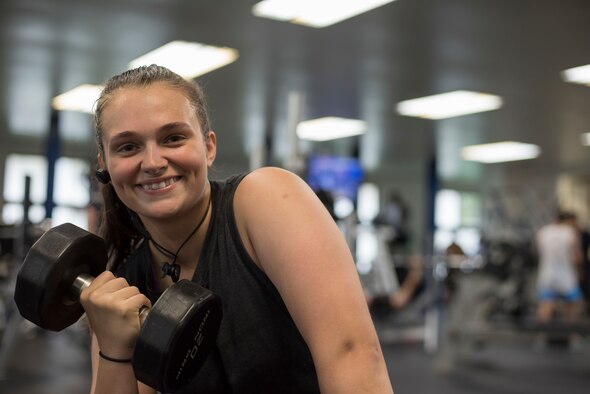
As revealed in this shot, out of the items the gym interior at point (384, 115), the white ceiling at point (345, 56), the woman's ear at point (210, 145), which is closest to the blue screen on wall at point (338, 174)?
the gym interior at point (384, 115)

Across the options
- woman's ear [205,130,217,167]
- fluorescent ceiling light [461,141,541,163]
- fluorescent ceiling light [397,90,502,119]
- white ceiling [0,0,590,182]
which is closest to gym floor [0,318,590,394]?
white ceiling [0,0,590,182]

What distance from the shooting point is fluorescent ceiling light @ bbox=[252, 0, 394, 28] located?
5000 mm

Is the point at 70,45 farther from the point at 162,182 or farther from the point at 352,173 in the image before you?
the point at 162,182

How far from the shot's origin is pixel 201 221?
1152 mm

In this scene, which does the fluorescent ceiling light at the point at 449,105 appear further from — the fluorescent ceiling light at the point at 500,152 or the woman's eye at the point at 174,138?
the woman's eye at the point at 174,138

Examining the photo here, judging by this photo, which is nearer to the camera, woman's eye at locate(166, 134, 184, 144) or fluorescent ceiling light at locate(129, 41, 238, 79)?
woman's eye at locate(166, 134, 184, 144)

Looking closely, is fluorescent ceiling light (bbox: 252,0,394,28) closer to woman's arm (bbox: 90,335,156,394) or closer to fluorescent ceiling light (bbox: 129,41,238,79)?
fluorescent ceiling light (bbox: 129,41,238,79)

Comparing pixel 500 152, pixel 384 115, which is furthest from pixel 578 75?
pixel 500 152

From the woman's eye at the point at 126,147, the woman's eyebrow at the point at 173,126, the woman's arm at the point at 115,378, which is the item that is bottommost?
the woman's arm at the point at 115,378

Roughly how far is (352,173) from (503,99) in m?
1.87

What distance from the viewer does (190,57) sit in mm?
6758

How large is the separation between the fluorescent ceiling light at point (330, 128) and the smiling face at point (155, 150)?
8577mm

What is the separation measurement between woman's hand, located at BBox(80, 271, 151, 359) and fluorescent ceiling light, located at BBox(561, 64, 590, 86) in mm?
6230

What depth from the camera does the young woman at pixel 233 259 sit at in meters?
0.98
